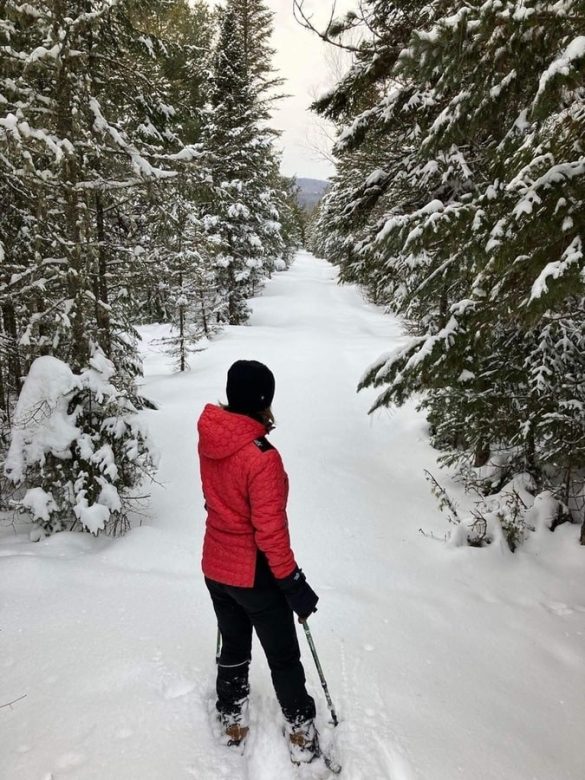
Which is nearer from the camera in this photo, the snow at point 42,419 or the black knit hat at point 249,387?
the black knit hat at point 249,387

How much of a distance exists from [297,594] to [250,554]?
0.35 m

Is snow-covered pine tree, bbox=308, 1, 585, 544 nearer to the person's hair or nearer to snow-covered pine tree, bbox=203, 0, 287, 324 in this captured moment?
the person's hair

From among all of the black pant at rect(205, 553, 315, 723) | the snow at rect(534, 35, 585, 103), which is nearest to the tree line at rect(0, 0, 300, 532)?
the black pant at rect(205, 553, 315, 723)

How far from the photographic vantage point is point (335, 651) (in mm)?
3656

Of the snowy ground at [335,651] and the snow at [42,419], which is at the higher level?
the snow at [42,419]

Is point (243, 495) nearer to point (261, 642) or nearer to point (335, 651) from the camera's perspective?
point (261, 642)

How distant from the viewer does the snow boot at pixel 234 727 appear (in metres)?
2.81

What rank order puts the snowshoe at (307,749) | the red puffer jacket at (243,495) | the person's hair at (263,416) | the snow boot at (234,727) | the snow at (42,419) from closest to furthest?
the red puffer jacket at (243,495) → the person's hair at (263,416) → the snowshoe at (307,749) → the snow boot at (234,727) → the snow at (42,419)

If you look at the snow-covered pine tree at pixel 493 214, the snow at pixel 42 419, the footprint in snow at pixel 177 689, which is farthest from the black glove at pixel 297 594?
the snow at pixel 42 419

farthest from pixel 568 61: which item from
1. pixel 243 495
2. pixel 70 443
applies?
pixel 70 443

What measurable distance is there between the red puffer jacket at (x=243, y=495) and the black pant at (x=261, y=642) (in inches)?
4.6

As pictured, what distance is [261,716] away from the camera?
3023mm

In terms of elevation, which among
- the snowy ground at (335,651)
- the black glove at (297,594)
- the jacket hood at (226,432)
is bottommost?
the snowy ground at (335,651)

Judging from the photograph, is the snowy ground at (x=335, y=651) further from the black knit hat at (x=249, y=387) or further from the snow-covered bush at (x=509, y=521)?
the black knit hat at (x=249, y=387)
